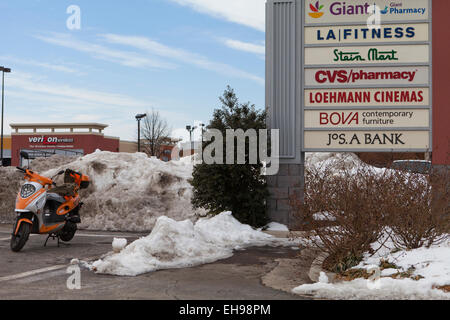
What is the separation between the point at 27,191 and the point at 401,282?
24.2ft

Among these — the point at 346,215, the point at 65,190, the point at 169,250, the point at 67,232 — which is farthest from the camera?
the point at 67,232

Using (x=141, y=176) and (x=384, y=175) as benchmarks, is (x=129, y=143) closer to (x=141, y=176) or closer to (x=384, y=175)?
(x=141, y=176)

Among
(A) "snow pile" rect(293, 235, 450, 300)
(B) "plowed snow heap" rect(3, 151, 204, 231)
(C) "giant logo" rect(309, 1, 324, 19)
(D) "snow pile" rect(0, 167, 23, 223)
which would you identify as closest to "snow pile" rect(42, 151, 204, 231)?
(B) "plowed snow heap" rect(3, 151, 204, 231)

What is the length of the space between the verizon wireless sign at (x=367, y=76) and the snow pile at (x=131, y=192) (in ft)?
18.7

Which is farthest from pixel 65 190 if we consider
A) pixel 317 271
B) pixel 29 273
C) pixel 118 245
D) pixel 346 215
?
pixel 346 215

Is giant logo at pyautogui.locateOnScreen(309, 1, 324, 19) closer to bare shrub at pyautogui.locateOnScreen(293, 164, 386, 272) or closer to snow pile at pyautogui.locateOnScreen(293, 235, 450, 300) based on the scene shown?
bare shrub at pyautogui.locateOnScreen(293, 164, 386, 272)

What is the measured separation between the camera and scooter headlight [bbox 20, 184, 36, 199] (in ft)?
34.6

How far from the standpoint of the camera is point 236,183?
1461 centimetres

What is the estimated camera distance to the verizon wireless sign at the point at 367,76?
14.7m

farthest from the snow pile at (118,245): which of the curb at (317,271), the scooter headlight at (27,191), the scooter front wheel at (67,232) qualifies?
the curb at (317,271)

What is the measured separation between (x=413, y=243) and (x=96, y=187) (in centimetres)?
1268

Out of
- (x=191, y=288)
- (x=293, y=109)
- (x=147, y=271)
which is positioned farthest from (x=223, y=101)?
(x=191, y=288)

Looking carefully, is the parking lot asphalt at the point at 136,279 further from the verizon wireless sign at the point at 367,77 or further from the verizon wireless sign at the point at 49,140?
the verizon wireless sign at the point at 49,140

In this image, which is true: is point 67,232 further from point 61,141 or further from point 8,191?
point 61,141
